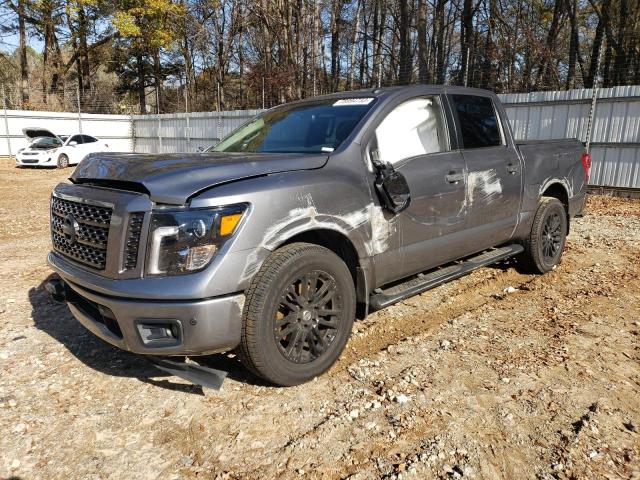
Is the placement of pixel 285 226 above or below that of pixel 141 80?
below

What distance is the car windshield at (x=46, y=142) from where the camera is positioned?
19.3m

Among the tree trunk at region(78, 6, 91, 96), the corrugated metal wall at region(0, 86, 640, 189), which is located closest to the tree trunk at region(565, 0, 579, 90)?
the corrugated metal wall at region(0, 86, 640, 189)

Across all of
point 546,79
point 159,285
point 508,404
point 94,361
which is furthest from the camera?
point 546,79

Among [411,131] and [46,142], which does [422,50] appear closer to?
[411,131]

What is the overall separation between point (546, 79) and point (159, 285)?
19.5 m

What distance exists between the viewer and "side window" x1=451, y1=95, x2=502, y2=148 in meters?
4.25

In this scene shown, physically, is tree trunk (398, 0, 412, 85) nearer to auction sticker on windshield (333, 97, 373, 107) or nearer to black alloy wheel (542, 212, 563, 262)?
black alloy wheel (542, 212, 563, 262)

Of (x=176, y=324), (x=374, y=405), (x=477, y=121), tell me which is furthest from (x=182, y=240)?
(x=477, y=121)

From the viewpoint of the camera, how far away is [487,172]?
4266 mm

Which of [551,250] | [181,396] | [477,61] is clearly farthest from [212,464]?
[477,61]

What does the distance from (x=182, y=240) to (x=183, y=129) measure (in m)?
21.2

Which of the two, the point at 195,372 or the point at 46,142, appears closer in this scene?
the point at 195,372

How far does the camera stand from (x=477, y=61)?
1870 centimetres

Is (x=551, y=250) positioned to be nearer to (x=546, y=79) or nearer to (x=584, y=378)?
(x=584, y=378)
